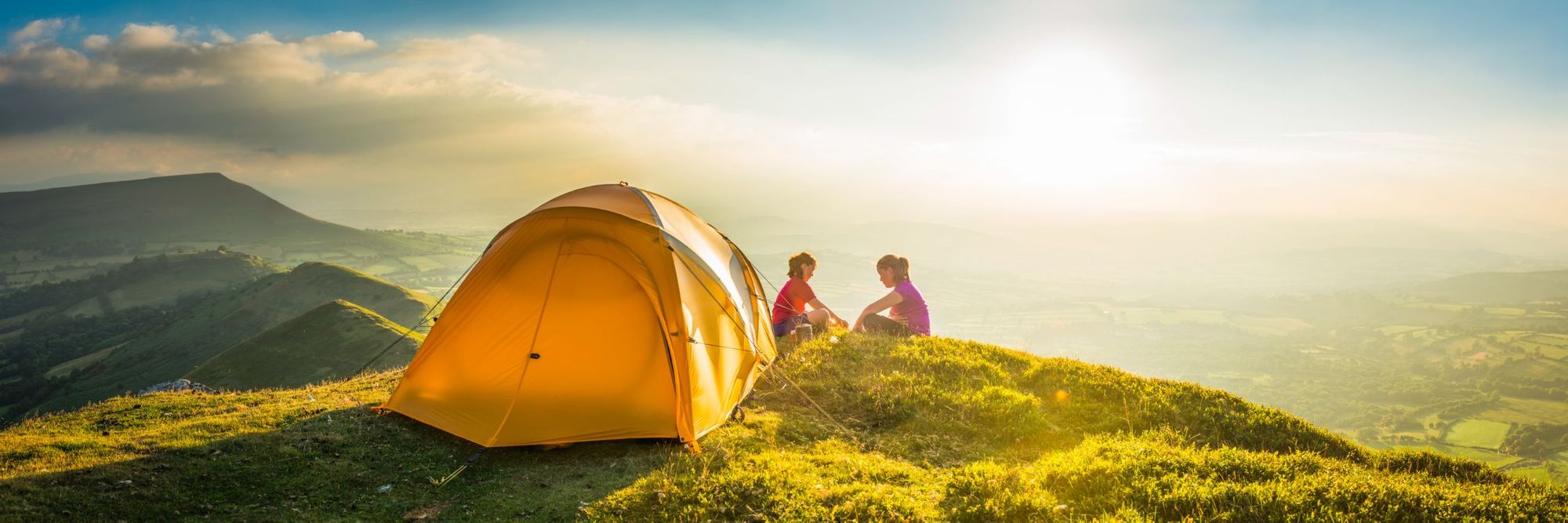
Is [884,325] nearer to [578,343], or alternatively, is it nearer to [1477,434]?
[578,343]

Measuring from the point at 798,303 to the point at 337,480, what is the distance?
8842 millimetres

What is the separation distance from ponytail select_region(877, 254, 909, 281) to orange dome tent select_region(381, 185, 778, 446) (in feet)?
17.8

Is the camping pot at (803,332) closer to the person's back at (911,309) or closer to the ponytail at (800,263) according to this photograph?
the ponytail at (800,263)

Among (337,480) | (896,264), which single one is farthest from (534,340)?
(896,264)

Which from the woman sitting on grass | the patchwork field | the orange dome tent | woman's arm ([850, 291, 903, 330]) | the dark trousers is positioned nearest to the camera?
the orange dome tent

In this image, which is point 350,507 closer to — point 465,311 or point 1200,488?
point 465,311

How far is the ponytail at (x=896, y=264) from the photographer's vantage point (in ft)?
45.3

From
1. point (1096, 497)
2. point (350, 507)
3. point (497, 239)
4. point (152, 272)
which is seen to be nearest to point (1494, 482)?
point (1096, 497)

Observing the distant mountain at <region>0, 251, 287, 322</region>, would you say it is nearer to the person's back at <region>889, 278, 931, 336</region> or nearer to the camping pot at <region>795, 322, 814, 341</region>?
the camping pot at <region>795, 322, 814, 341</region>

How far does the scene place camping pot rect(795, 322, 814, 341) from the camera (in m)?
13.3

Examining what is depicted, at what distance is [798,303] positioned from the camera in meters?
13.9

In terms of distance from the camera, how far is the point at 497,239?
1002 cm

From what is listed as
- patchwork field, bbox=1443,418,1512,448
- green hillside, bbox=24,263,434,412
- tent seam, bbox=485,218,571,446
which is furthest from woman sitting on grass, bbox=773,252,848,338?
green hillside, bbox=24,263,434,412

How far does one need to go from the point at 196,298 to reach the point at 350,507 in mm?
184080
